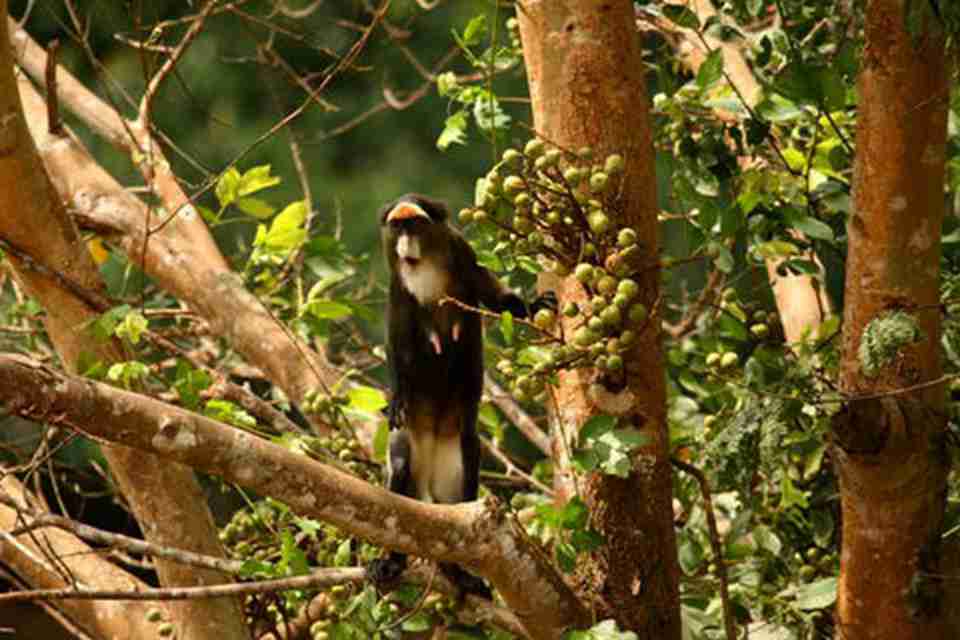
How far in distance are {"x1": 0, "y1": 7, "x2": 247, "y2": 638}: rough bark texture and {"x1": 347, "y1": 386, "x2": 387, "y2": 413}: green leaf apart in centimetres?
31

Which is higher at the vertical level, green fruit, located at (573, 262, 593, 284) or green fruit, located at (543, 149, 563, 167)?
green fruit, located at (543, 149, 563, 167)

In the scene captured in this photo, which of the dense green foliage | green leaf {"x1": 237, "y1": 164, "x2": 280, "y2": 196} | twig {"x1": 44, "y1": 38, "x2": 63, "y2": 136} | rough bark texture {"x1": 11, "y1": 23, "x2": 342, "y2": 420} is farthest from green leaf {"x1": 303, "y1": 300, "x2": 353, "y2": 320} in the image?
twig {"x1": 44, "y1": 38, "x2": 63, "y2": 136}

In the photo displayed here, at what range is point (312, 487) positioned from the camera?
1.73m

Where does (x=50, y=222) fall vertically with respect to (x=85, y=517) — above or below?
above

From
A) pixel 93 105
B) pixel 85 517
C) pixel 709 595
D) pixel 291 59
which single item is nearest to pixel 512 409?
pixel 709 595

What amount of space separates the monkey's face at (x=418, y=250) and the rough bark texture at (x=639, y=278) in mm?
646

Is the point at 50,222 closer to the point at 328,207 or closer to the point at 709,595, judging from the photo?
the point at 709,595

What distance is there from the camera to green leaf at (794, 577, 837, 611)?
233 cm

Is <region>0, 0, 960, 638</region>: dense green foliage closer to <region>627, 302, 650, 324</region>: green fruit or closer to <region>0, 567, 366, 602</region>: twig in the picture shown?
<region>627, 302, 650, 324</region>: green fruit

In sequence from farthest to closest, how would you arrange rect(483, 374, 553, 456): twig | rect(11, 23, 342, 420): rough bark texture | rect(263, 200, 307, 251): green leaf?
rect(483, 374, 553, 456): twig
rect(11, 23, 342, 420): rough bark texture
rect(263, 200, 307, 251): green leaf

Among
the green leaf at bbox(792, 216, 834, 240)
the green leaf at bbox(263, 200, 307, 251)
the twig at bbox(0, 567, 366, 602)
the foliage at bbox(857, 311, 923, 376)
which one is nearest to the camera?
the twig at bbox(0, 567, 366, 602)

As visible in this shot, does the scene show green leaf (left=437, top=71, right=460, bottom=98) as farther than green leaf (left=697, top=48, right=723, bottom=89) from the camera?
Yes

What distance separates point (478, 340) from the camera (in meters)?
2.85

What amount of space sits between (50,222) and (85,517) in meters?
2.29
